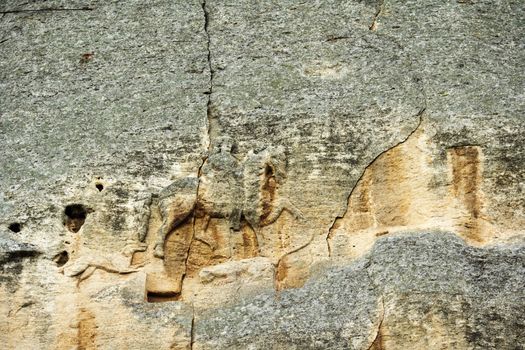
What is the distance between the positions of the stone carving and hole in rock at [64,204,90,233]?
28.0 inches

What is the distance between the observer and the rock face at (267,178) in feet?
32.5

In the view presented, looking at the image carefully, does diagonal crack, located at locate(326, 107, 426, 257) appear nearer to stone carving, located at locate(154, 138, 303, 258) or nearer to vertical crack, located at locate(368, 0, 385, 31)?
stone carving, located at locate(154, 138, 303, 258)

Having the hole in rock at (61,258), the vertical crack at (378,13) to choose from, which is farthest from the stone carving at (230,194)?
the vertical crack at (378,13)

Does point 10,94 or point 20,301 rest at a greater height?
point 10,94

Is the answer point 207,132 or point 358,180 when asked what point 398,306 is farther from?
point 207,132

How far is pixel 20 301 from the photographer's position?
34.4 feet

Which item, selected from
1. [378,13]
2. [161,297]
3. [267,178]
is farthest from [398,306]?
[378,13]

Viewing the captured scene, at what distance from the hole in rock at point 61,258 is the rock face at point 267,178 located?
2 cm

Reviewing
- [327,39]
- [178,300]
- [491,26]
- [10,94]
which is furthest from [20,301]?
[491,26]

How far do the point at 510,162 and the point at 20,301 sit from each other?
452cm

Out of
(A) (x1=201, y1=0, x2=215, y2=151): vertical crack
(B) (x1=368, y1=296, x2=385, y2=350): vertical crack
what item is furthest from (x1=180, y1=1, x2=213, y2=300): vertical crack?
(B) (x1=368, y1=296, x2=385, y2=350): vertical crack

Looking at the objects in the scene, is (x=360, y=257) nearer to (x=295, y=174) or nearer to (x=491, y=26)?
(x=295, y=174)

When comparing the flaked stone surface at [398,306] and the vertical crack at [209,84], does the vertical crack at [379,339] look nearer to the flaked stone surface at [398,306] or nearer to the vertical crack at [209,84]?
the flaked stone surface at [398,306]

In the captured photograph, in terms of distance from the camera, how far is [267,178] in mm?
11023
